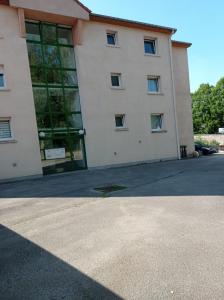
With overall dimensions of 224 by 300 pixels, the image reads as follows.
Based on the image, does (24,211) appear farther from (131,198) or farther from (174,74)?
(174,74)

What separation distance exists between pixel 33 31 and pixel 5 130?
20.0 ft

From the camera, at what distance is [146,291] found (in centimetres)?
338

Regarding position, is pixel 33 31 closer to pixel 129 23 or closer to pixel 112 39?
pixel 112 39

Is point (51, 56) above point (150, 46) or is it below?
below

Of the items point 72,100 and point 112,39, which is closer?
point 72,100

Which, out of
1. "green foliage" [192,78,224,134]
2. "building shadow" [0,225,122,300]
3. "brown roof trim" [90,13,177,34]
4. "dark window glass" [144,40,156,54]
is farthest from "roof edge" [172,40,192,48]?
"green foliage" [192,78,224,134]

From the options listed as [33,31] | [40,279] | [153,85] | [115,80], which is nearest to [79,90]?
[115,80]

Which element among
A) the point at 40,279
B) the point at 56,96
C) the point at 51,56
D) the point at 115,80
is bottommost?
the point at 40,279

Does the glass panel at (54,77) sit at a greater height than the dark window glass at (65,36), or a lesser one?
lesser

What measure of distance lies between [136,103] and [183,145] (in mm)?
6196

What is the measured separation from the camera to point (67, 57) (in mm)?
17266

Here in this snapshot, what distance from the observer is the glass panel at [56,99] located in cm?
1666

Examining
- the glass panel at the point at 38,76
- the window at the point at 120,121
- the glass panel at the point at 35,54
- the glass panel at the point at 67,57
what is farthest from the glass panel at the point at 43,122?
the window at the point at 120,121

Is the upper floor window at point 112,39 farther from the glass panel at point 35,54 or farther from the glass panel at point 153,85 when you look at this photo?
the glass panel at point 35,54
